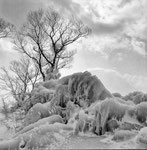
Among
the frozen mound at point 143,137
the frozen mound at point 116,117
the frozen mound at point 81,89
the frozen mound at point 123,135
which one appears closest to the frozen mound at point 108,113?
the frozen mound at point 116,117

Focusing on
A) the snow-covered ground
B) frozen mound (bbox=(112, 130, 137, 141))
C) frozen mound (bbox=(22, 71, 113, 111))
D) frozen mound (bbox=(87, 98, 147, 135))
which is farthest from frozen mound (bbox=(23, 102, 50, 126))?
frozen mound (bbox=(112, 130, 137, 141))

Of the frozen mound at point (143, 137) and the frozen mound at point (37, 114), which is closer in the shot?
the frozen mound at point (143, 137)

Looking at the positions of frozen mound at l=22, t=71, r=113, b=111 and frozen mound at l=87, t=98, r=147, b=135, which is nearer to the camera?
frozen mound at l=87, t=98, r=147, b=135

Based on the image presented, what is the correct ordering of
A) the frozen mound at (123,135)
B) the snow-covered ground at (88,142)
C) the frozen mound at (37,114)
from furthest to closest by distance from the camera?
the frozen mound at (37,114) < the frozen mound at (123,135) < the snow-covered ground at (88,142)

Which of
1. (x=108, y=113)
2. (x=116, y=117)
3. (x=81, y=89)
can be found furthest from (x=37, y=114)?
(x=116, y=117)

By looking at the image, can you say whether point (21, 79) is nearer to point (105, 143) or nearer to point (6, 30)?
point (6, 30)

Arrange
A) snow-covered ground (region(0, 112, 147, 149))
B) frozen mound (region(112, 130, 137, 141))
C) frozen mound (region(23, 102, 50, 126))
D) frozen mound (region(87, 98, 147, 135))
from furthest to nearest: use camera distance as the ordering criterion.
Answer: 1. frozen mound (region(23, 102, 50, 126))
2. frozen mound (region(87, 98, 147, 135))
3. frozen mound (region(112, 130, 137, 141))
4. snow-covered ground (region(0, 112, 147, 149))

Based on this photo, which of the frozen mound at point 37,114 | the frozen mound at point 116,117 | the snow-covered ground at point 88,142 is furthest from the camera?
the frozen mound at point 37,114

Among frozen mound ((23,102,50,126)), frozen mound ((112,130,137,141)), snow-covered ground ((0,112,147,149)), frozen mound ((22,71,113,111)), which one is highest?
frozen mound ((22,71,113,111))

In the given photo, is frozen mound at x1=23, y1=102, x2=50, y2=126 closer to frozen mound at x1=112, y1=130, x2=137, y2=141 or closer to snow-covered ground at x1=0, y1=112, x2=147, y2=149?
snow-covered ground at x1=0, y1=112, x2=147, y2=149

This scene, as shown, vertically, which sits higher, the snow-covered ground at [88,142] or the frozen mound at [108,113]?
the frozen mound at [108,113]

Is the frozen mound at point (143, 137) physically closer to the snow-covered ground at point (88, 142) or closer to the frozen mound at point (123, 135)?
the snow-covered ground at point (88, 142)

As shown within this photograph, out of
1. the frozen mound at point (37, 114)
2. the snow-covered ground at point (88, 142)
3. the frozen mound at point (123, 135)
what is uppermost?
the frozen mound at point (37, 114)

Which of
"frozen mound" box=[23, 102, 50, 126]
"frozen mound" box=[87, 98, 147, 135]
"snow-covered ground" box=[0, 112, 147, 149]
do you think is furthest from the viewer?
"frozen mound" box=[23, 102, 50, 126]
